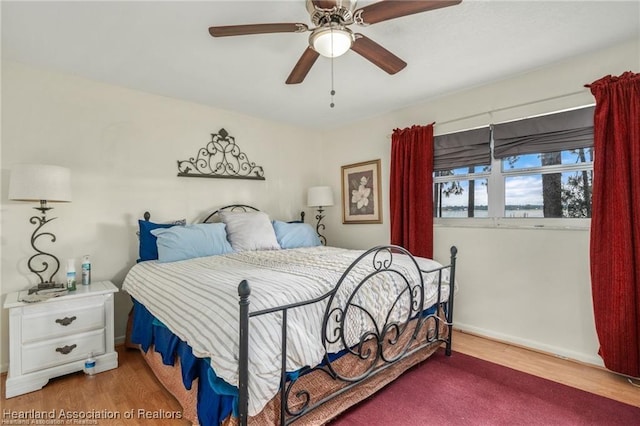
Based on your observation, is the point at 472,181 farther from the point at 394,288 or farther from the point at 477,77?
the point at 394,288

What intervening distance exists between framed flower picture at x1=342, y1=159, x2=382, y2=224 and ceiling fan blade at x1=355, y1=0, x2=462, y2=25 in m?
2.33

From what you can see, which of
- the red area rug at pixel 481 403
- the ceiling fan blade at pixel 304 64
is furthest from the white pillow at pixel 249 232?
the red area rug at pixel 481 403

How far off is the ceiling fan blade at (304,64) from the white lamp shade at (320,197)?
76.6 inches

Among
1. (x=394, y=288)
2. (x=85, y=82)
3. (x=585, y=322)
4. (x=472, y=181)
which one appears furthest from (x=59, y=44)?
(x=585, y=322)

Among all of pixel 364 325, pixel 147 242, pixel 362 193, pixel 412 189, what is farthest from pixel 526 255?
pixel 147 242

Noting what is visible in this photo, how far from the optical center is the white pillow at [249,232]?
10.2ft

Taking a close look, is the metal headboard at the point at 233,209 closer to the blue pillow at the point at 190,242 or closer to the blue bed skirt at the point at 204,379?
the blue pillow at the point at 190,242

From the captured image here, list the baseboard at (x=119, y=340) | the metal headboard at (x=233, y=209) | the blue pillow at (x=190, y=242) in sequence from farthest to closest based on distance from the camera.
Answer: the metal headboard at (x=233, y=209)
the baseboard at (x=119, y=340)
the blue pillow at (x=190, y=242)

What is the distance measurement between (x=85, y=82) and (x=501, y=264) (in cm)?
402

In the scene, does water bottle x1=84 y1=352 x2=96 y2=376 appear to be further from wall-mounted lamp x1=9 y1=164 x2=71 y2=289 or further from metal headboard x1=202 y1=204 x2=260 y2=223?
metal headboard x1=202 y1=204 x2=260 y2=223

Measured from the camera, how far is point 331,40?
5.02ft

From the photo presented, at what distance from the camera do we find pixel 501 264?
9.17 feet

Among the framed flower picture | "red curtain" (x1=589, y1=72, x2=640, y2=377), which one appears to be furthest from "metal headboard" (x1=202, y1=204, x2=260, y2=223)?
"red curtain" (x1=589, y1=72, x2=640, y2=377)

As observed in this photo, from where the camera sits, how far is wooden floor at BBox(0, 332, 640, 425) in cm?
181
